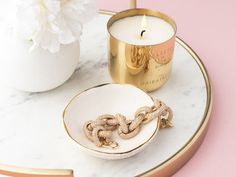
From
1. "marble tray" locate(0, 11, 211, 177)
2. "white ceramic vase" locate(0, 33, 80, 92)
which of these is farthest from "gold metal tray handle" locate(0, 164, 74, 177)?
"white ceramic vase" locate(0, 33, 80, 92)

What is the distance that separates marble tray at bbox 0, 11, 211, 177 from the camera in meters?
0.55

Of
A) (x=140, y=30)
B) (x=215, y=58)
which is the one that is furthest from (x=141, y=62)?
(x=215, y=58)

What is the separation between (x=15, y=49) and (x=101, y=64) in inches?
6.0

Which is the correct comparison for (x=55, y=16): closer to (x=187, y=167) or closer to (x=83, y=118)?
(x=83, y=118)

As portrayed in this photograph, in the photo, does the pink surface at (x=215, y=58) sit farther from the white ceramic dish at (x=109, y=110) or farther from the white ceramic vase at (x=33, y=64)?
the white ceramic vase at (x=33, y=64)

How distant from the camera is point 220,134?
0.63 m

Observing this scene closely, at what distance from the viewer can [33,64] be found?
0.59m

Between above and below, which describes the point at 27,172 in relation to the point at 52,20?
below

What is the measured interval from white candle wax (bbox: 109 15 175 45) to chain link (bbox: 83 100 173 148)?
0.09 meters

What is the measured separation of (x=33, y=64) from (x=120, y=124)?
0.40 feet

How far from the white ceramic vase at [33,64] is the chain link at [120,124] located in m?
0.08

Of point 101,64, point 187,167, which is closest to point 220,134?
point 187,167

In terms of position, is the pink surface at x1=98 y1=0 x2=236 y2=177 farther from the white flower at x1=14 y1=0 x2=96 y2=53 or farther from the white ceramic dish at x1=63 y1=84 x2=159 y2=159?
the white flower at x1=14 y1=0 x2=96 y2=53

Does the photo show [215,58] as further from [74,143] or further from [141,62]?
[74,143]
